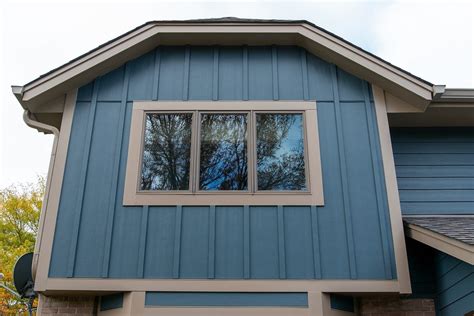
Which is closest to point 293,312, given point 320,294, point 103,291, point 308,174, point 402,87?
point 320,294

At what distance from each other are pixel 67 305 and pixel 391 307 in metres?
4.00

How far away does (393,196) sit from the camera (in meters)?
5.40

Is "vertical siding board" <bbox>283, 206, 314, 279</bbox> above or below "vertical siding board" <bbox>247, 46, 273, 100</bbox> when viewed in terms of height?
below

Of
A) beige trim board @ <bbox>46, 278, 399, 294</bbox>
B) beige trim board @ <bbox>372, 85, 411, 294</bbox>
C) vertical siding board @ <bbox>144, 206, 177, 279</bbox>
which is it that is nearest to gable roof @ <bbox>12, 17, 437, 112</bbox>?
beige trim board @ <bbox>372, 85, 411, 294</bbox>

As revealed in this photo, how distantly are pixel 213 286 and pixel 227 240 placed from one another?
22.2 inches

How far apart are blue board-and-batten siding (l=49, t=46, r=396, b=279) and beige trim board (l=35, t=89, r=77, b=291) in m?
0.07

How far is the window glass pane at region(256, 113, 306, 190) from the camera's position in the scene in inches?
215

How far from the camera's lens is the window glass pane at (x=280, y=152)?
17.9 ft

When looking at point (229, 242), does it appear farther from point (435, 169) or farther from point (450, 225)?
point (435, 169)

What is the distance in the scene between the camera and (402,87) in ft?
18.7

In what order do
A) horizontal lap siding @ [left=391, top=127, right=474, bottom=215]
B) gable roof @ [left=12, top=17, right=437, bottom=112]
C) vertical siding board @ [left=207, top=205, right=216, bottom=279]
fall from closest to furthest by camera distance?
vertical siding board @ [left=207, top=205, right=216, bottom=279]
gable roof @ [left=12, top=17, right=437, bottom=112]
horizontal lap siding @ [left=391, top=127, right=474, bottom=215]

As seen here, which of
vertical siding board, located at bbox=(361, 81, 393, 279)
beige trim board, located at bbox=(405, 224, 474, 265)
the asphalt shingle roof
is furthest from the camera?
vertical siding board, located at bbox=(361, 81, 393, 279)

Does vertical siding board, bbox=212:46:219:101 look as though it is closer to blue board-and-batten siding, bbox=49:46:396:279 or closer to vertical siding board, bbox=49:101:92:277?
blue board-and-batten siding, bbox=49:46:396:279

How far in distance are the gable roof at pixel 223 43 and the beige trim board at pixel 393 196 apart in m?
0.31
